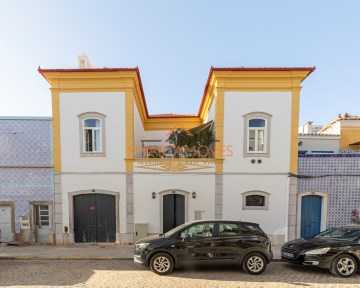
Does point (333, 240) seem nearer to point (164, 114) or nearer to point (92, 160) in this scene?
point (92, 160)

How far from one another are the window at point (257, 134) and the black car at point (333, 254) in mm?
→ 3713

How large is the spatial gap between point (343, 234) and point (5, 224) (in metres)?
13.6

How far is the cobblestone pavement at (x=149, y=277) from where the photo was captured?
506 cm

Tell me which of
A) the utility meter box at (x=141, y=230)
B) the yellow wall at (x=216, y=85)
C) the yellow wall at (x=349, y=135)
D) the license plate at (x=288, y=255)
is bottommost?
the utility meter box at (x=141, y=230)

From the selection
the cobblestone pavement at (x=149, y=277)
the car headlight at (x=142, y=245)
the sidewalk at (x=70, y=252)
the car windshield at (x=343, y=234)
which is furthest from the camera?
the sidewalk at (x=70, y=252)

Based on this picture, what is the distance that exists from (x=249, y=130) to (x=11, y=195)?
11.2 m

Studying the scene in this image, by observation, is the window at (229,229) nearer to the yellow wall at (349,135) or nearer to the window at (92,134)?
the window at (92,134)

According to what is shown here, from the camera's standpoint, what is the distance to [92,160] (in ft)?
28.0

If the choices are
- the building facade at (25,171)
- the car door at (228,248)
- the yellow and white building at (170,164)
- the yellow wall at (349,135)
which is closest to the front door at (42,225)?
the building facade at (25,171)

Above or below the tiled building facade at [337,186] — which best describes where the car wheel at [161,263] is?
below

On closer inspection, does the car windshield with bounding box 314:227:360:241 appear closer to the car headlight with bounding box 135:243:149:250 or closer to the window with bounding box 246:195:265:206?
the window with bounding box 246:195:265:206

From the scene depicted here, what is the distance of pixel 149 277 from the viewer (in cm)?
540

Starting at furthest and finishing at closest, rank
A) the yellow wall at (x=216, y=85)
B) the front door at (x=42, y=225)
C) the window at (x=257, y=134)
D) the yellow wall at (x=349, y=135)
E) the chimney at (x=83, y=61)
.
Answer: the yellow wall at (x=349, y=135) → the chimney at (x=83, y=61) → the front door at (x=42, y=225) → the window at (x=257, y=134) → the yellow wall at (x=216, y=85)

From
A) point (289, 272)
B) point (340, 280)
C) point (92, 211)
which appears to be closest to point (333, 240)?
point (340, 280)
